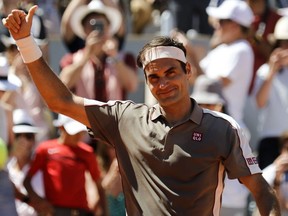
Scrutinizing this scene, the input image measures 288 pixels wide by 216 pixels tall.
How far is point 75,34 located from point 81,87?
0.71m

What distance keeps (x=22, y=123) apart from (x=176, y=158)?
3.98 m

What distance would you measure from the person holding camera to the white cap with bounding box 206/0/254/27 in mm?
992

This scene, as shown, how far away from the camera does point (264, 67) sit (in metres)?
9.11

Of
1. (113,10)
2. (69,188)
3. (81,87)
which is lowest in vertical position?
(69,188)

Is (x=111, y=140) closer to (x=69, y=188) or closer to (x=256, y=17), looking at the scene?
(x=69, y=188)

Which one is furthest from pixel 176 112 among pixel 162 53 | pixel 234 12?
pixel 234 12

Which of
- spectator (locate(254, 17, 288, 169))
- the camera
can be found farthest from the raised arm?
the camera

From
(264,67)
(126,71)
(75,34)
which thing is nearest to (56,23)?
(75,34)

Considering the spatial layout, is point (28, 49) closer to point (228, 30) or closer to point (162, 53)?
point (162, 53)

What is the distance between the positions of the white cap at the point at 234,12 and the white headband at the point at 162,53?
12.3 feet

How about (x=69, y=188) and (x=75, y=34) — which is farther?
(x=75, y=34)

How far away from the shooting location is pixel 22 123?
882 centimetres

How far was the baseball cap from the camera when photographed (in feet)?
30.7

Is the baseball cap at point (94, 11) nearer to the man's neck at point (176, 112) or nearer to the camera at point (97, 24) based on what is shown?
the camera at point (97, 24)
